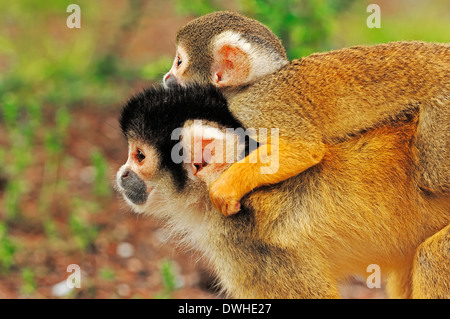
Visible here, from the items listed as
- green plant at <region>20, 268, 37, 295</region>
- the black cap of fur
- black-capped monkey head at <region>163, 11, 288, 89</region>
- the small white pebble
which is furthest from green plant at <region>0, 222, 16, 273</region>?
black-capped monkey head at <region>163, 11, 288, 89</region>

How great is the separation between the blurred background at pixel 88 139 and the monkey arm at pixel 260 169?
1486 mm

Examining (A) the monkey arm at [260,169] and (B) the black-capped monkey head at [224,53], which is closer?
(A) the monkey arm at [260,169]

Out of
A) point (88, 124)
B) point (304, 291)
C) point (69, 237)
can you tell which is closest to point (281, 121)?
point (304, 291)

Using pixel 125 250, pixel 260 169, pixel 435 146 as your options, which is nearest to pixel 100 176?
pixel 125 250

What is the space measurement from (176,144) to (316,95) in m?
0.88

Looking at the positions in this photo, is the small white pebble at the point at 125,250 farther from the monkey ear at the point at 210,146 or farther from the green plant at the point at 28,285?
the monkey ear at the point at 210,146

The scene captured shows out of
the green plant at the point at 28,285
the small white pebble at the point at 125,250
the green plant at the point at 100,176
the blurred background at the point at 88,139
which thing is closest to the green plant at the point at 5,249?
the blurred background at the point at 88,139

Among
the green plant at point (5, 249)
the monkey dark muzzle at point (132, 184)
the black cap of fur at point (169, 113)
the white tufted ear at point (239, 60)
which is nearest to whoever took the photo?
the black cap of fur at point (169, 113)

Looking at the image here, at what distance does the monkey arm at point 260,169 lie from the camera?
3219 millimetres

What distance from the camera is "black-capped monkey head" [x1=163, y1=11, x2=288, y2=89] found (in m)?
3.73

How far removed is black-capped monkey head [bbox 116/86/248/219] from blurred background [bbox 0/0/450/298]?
3.90 ft

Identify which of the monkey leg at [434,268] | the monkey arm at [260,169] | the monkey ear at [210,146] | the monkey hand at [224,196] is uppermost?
the monkey ear at [210,146]

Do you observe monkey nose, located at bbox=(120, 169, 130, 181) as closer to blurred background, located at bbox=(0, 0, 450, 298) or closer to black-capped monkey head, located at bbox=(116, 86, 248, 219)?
black-capped monkey head, located at bbox=(116, 86, 248, 219)
